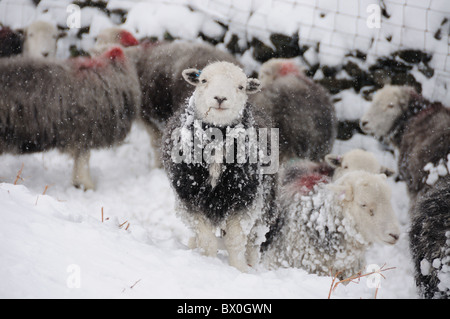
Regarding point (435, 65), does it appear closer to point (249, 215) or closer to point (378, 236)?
point (378, 236)

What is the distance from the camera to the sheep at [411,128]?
172 inches

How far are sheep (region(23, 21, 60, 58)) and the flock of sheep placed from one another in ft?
0.05

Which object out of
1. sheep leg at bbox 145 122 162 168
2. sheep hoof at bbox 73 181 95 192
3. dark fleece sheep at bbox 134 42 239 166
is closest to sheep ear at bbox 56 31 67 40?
dark fleece sheep at bbox 134 42 239 166

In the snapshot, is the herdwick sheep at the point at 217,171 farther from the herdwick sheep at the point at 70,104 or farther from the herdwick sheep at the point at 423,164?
the herdwick sheep at the point at 70,104

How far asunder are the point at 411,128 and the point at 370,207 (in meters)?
2.13

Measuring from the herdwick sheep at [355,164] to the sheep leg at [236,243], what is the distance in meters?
1.50

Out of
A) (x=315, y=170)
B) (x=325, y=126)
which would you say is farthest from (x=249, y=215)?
(x=325, y=126)

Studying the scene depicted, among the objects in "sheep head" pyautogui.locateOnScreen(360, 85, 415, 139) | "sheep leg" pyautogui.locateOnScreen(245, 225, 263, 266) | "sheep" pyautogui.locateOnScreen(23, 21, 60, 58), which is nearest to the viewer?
"sheep leg" pyautogui.locateOnScreen(245, 225, 263, 266)

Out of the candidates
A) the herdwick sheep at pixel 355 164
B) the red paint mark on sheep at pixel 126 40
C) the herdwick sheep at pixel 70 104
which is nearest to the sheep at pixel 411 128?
the herdwick sheep at pixel 355 164

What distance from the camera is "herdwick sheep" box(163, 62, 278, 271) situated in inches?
115

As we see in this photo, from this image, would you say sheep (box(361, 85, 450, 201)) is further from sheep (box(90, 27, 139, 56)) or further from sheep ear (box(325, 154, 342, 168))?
sheep (box(90, 27, 139, 56))

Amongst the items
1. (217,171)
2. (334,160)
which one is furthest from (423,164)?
(217,171)

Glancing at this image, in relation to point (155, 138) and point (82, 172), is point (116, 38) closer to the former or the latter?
point (155, 138)

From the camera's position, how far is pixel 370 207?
3.16 metres
